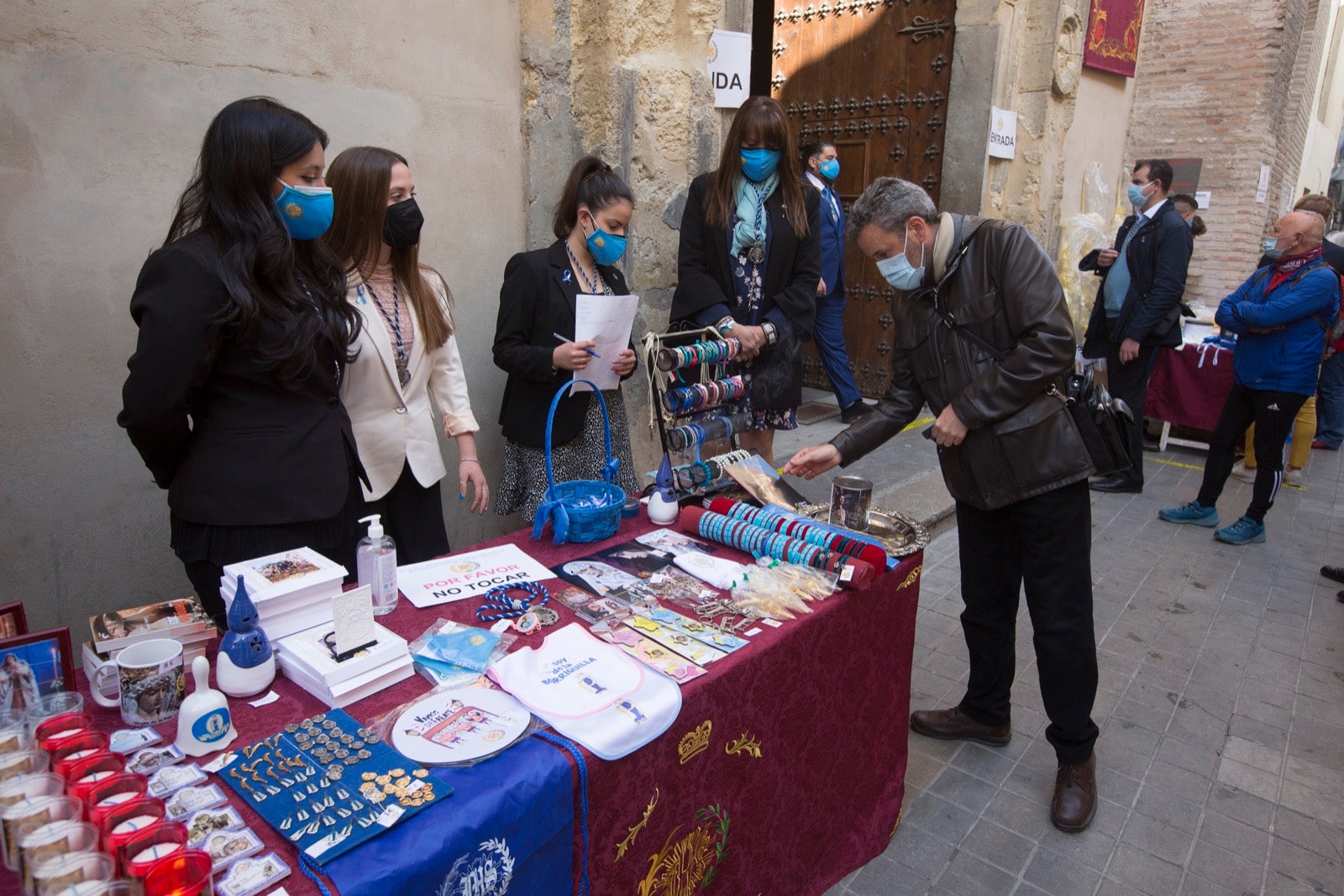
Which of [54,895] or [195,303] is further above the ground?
[195,303]

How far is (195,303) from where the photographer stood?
1634 mm

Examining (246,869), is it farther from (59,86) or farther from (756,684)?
(59,86)

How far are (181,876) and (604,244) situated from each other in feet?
7.37

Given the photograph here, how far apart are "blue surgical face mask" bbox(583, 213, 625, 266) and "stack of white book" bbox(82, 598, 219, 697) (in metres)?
1.75

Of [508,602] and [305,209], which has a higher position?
[305,209]

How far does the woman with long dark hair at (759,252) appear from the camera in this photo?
11.5 ft

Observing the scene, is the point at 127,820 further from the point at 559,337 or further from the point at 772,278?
the point at 772,278

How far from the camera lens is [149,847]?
974mm

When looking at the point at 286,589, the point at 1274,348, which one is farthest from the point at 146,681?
the point at 1274,348

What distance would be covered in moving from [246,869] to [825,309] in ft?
15.8

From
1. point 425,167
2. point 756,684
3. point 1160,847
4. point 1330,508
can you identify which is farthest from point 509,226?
point 1330,508

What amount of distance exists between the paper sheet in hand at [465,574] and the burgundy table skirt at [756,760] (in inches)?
1.7

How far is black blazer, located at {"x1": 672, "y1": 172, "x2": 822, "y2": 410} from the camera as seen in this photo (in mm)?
3574

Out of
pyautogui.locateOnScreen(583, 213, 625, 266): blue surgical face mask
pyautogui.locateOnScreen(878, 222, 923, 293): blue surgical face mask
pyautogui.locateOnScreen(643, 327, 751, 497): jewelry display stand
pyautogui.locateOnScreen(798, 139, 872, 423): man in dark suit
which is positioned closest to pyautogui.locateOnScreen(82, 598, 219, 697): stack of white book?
pyautogui.locateOnScreen(643, 327, 751, 497): jewelry display stand
